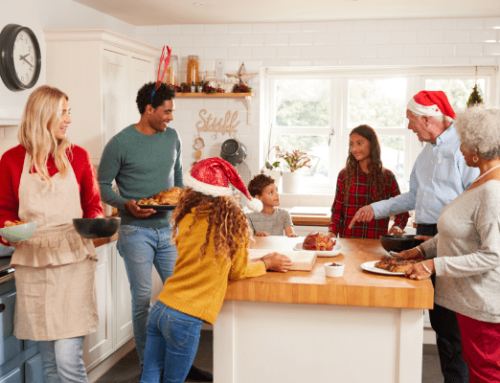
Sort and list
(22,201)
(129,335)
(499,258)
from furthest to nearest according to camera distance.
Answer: (129,335) < (22,201) < (499,258)

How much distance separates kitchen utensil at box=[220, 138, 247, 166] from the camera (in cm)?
438

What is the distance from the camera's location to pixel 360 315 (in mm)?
1801

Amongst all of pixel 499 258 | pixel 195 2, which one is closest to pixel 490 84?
pixel 195 2

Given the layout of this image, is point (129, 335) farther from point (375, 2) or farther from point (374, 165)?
point (375, 2)

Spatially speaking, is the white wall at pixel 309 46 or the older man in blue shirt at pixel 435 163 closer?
the older man in blue shirt at pixel 435 163

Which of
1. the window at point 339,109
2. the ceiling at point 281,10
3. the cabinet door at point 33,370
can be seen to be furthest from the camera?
the window at point 339,109

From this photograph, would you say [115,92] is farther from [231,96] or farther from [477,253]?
[477,253]

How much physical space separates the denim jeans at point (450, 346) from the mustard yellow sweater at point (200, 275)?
2.96ft

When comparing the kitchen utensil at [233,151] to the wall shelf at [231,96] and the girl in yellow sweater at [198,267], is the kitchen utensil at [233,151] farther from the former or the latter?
the girl in yellow sweater at [198,267]

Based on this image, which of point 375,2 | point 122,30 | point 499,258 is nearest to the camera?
point 499,258

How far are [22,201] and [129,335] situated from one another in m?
1.65

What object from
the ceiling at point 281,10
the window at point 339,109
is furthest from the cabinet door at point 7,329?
the window at point 339,109

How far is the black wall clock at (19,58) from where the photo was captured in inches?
115

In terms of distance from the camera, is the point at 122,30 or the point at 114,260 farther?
the point at 122,30
